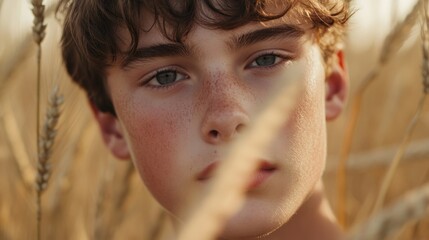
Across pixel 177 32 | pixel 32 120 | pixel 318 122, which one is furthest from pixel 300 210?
pixel 32 120

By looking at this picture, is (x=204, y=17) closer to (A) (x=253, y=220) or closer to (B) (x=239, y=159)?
(A) (x=253, y=220)

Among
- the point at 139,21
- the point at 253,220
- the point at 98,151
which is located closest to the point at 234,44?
the point at 139,21

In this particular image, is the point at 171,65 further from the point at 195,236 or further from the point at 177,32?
the point at 195,236

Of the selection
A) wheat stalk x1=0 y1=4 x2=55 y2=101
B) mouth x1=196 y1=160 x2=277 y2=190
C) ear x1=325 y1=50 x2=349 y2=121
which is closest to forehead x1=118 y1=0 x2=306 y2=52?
mouth x1=196 y1=160 x2=277 y2=190

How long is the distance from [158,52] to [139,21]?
61 mm

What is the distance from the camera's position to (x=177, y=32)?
3.34 feet

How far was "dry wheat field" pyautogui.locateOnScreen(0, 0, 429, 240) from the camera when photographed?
106 centimetres

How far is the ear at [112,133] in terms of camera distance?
4.50 ft

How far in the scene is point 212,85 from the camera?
991 mm

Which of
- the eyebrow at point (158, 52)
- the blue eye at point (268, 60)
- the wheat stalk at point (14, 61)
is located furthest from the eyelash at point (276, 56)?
Answer: the wheat stalk at point (14, 61)

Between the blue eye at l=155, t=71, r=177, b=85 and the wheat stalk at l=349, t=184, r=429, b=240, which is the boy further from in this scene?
the wheat stalk at l=349, t=184, r=429, b=240

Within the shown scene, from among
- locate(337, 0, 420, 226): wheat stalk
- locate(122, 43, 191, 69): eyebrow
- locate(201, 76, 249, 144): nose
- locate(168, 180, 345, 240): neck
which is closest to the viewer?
locate(201, 76, 249, 144): nose

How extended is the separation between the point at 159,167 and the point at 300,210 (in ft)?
0.99

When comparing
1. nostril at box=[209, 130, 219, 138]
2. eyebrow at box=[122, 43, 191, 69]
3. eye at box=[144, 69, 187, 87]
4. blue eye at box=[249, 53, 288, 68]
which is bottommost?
nostril at box=[209, 130, 219, 138]
